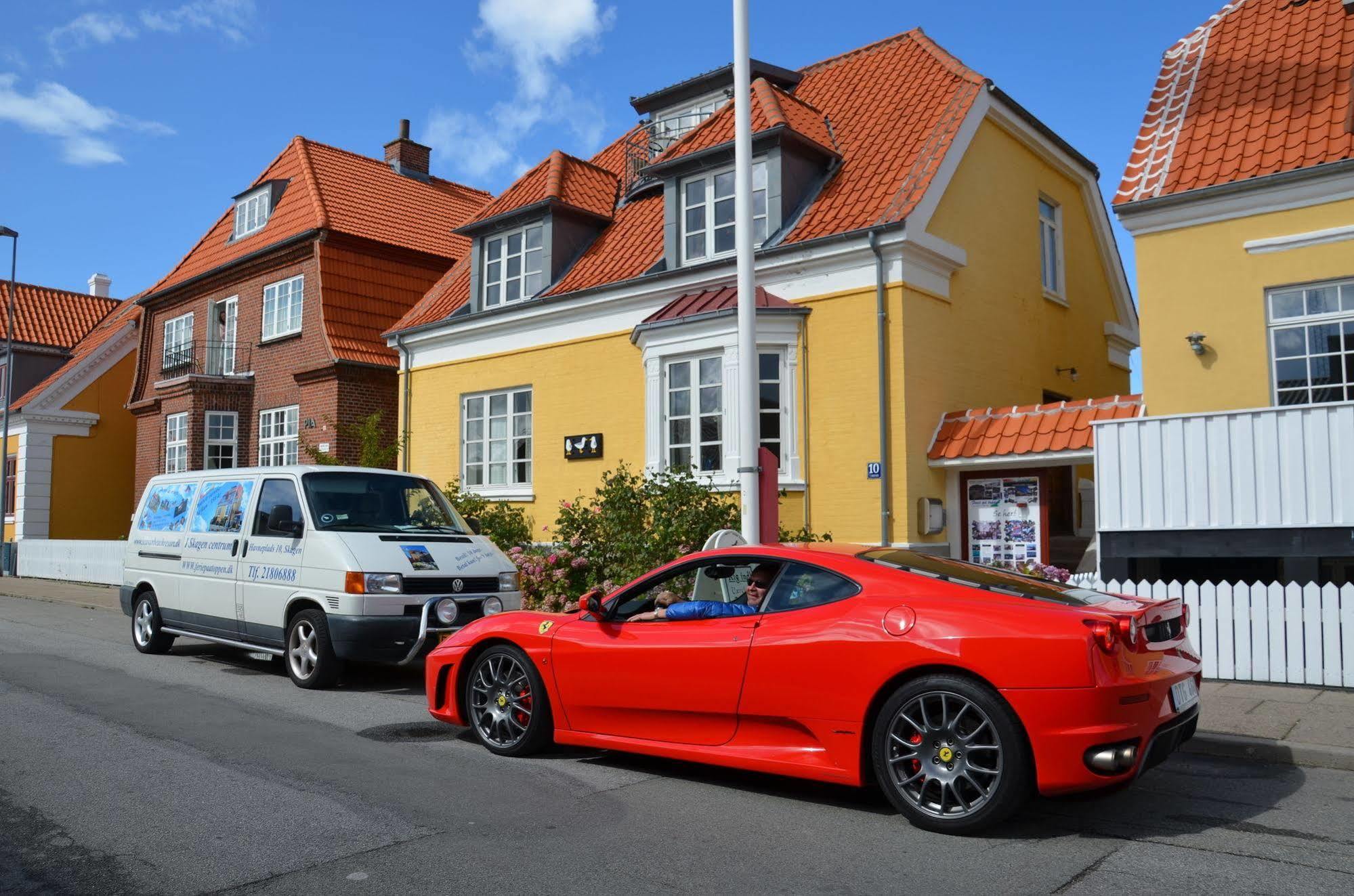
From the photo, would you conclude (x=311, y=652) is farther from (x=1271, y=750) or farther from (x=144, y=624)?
(x=1271, y=750)

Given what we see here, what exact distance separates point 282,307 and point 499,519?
31.9 feet

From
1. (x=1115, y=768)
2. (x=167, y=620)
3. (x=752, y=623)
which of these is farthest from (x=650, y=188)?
(x=1115, y=768)

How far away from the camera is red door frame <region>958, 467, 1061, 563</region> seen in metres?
13.4

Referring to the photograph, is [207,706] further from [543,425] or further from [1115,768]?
[543,425]

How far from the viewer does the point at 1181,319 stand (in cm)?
1221

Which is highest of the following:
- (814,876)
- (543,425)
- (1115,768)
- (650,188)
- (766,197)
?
(650,188)

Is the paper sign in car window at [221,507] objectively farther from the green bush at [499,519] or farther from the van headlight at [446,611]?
the green bush at [499,519]

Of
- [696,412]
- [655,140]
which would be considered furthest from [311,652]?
[655,140]

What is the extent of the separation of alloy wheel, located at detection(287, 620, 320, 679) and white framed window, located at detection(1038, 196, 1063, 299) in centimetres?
1299

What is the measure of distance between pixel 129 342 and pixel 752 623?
32.8 m

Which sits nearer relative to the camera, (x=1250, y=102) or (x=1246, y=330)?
(x=1246, y=330)

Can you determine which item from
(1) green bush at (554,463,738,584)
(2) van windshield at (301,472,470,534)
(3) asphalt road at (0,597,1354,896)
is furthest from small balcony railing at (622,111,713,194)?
(3) asphalt road at (0,597,1354,896)

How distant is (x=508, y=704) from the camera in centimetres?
685

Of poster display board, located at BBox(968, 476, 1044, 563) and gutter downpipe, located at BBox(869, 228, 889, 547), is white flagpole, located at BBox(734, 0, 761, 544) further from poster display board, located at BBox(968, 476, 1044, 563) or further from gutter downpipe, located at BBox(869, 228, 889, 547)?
poster display board, located at BBox(968, 476, 1044, 563)
